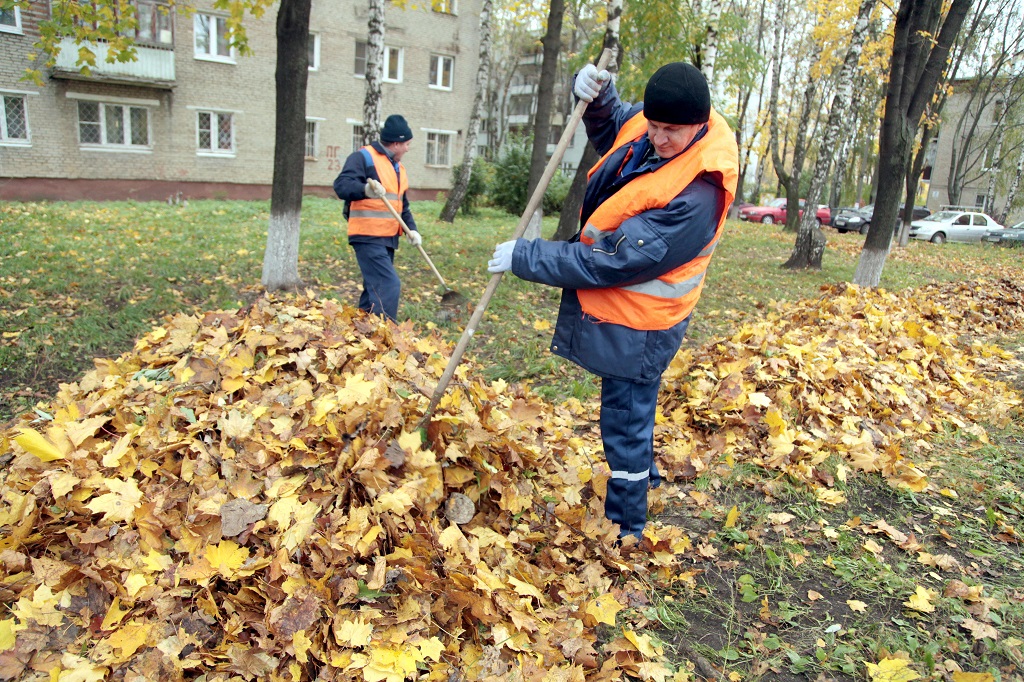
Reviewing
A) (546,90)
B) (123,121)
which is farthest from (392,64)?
(546,90)

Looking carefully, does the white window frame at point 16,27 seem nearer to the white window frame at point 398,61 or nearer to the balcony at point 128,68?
the balcony at point 128,68

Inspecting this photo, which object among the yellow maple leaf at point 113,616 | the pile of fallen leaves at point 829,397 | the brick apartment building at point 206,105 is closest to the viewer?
the yellow maple leaf at point 113,616

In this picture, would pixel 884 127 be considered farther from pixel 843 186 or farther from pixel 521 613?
pixel 843 186

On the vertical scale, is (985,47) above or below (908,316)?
above

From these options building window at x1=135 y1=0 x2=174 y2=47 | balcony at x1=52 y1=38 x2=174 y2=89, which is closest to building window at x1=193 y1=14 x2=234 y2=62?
building window at x1=135 y1=0 x2=174 y2=47

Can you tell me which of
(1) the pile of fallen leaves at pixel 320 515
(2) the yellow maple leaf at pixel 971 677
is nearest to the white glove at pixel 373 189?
(1) the pile of fallen leaves at pixel 320 515

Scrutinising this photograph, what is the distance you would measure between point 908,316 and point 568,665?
5605 millimetres

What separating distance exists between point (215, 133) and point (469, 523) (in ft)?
65.9

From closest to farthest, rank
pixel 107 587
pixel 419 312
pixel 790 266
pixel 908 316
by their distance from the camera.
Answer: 1. pixel 107 587
2. pixel 908 316
3. pixel 419 312
4. pixel 790 266

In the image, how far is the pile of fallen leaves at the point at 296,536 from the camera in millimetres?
1968

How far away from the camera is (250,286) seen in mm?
7418

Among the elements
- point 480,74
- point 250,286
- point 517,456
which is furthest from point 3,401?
point 480,74

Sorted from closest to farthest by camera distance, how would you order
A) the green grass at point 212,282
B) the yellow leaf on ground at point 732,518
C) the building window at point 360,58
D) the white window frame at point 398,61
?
the yellow leaf on ground at point 732,518, the green grass at point 212,282, the building window at point 360,58, the white window frame at point 398,61

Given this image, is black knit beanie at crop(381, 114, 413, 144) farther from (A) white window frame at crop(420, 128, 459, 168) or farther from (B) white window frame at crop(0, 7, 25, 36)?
(A) white window frame at crop(420, 128, 459, 168)
